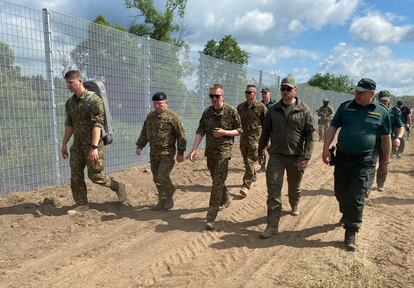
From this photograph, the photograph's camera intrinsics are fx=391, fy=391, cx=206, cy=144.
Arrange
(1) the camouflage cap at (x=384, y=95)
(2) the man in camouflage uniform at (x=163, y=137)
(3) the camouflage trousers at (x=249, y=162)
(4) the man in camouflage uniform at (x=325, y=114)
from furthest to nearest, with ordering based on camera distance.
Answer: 1. (4) the man in camouflage uniform at (x=325, y=114)
2. (1) the camouflage cap at (x=384, y=95)
3. (3) the camouflage trousers at (x=249, y=162)
4. (2) the man in camouflage uniform at (x=163, y=137)

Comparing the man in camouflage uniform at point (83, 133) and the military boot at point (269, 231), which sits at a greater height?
the man in camouflage uniform at point (83, 133)

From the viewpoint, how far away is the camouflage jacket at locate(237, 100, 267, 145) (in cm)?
771

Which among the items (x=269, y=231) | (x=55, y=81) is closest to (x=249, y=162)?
(x=269, y=231)

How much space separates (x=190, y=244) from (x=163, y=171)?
4.96ft

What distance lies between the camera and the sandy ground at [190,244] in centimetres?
402

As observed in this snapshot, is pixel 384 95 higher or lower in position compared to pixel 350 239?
higher

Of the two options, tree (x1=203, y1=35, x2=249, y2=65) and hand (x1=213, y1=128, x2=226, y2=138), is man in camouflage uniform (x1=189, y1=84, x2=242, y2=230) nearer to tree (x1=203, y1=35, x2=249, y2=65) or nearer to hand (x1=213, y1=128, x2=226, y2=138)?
hand (x1=213, y1=128, x2=226, y2=138)

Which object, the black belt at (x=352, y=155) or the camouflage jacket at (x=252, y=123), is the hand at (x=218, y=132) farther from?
the camouflage jacket at (x=252, y=123)

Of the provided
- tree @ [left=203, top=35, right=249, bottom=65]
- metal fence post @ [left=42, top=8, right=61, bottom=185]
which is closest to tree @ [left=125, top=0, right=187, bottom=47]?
tree @ [left=203, top=35, right=249, bottom=65]

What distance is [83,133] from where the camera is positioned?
5.66 m

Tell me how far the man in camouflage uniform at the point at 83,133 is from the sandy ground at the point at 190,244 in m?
0.53

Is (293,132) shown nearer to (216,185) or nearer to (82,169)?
(216,185)

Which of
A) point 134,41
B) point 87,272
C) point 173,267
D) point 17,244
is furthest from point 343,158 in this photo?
point 134,41

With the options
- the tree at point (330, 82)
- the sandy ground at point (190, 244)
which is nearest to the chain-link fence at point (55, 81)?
the sandy ground at point (190, 244)
